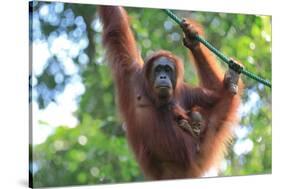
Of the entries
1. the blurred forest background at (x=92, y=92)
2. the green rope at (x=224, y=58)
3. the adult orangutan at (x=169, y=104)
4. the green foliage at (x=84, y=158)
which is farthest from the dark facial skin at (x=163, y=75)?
the green foliage at (x=84, y=158)

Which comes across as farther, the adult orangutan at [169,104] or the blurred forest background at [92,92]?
the adult orangutan at [169,104]

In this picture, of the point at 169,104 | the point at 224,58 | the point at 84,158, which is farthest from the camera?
the point at 169,104

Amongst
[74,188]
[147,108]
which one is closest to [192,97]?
[147,108]

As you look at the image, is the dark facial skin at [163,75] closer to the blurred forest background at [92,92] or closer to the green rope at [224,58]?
the blurred forest background at [92,92]

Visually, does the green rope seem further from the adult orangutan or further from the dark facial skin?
the dark facial skin

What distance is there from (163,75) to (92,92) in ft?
1.58

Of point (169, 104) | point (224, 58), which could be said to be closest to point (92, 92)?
point (169, 104)

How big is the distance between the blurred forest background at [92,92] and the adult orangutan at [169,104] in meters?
0.07

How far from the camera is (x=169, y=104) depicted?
159 inches

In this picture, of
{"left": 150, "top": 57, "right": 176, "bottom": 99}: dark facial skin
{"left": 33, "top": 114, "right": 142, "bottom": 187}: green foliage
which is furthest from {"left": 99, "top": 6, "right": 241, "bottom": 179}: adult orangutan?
{"left": 33, "top": 114, "right": 142, "bottom": 187}: green foliage

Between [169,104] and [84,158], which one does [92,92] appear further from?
[169,104]

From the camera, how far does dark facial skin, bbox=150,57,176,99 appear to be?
393 cm

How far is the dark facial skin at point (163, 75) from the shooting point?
393 cm

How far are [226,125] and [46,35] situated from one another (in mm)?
1428
